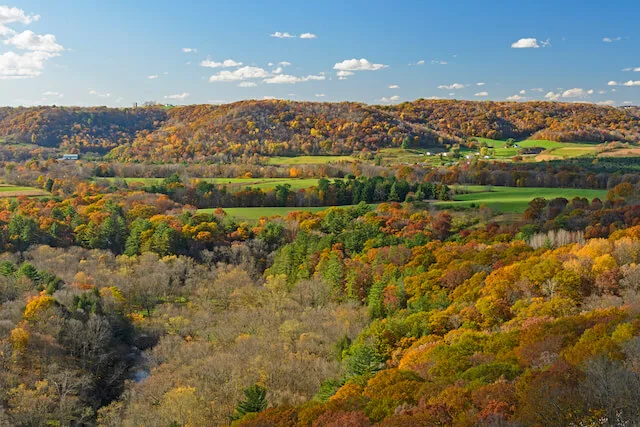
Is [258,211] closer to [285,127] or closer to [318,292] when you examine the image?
[318,292]

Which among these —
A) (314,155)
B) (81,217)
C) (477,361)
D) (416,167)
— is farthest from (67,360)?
(314,155)

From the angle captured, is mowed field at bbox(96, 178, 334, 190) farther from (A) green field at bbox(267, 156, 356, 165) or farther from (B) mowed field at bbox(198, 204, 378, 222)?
(A) green field at bbox(267, 156, 356, 165)

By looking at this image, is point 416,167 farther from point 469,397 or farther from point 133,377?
point 469,397

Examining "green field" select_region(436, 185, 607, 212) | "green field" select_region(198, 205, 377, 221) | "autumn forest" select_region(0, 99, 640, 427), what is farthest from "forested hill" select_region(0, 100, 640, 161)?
"green field" select_region(436, 185, 607, 212)

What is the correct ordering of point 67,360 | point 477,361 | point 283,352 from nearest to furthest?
point 477,361
point 283,352
point 67,360

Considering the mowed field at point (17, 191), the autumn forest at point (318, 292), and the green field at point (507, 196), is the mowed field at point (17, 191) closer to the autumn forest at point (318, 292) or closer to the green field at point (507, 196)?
the autumn forest at point (318, 292)
